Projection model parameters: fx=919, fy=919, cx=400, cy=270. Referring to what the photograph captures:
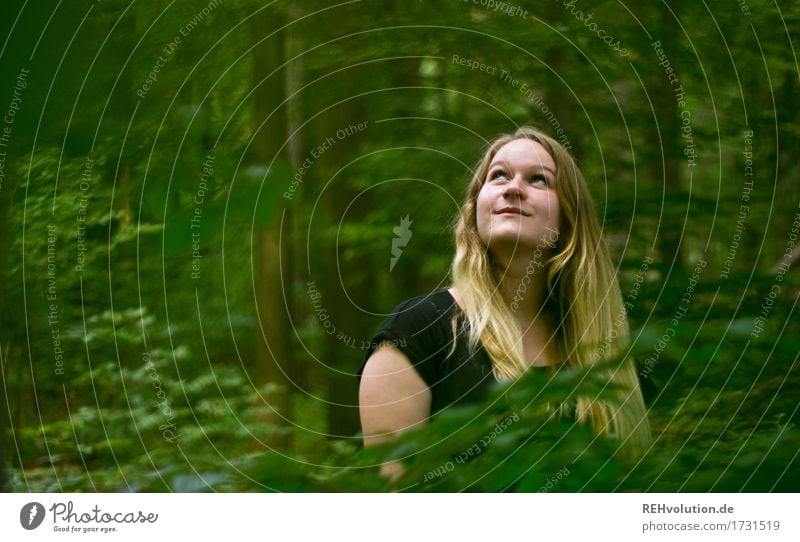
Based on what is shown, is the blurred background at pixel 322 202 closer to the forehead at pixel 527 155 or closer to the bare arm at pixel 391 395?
the bare arm at pixel 391 395

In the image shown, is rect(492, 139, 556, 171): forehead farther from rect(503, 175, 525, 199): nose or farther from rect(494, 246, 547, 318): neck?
rect(494, 246, 547, 318): neck

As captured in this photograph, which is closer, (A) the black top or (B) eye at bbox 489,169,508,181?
(A) the black top

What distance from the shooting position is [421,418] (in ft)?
7.77

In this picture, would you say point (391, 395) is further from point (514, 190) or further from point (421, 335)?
point (514, 190)

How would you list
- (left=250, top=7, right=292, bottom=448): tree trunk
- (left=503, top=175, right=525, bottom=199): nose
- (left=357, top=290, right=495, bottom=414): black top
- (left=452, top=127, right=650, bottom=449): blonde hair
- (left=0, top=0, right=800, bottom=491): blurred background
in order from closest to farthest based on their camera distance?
(left=0, top=0, right=800, bottom=491): blurred background → (left=357, top=290, right=495, bottom=414): black top → (left=452, top=127, right=650, bottom=449): blonde hair → (left=503, top=175, right=525, bottom=199): nose → (left=250, top=7, right=292, bottom=448): tree trunk

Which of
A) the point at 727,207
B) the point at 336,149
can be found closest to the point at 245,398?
the point at 336,149

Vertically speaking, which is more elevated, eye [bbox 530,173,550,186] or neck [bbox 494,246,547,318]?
eye [bbox 530,173,550,186]

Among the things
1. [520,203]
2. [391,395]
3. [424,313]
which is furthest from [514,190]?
[391,395]

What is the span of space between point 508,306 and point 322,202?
186cm

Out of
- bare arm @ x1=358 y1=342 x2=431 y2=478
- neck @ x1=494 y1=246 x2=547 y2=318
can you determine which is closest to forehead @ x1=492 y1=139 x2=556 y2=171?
neck @ x1=494 y1=246 x2=547 y2=318

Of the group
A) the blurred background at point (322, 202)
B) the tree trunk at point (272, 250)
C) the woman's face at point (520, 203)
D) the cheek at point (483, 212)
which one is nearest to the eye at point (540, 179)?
the woman's face at point (520, 203)

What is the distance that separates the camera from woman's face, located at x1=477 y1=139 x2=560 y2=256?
255 centimetres

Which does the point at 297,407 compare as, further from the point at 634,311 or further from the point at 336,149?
the point at 634,311

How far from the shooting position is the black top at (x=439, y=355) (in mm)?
2354
